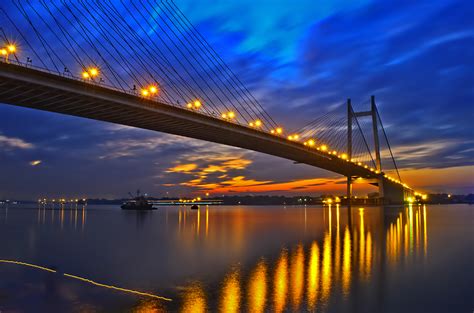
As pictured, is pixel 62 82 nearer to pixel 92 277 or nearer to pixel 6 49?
pixel 6 49

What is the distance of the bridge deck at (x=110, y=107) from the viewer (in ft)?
90.2

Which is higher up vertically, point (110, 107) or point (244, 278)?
point (110, 107)

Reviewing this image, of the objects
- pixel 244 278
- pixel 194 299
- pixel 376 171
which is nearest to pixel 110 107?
pixel 244 278

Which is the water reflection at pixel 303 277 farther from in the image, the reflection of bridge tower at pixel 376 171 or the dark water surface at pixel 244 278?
the reflection of bridge tower at pixel 376 171

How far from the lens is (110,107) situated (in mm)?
34250

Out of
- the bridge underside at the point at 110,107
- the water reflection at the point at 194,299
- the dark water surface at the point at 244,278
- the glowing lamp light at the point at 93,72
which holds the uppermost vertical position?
the glowing lamp light at the point at 93,72

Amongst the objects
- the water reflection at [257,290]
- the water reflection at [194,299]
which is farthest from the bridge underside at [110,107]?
the water reflection at [194,299]

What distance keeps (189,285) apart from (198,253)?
7056 millimetres

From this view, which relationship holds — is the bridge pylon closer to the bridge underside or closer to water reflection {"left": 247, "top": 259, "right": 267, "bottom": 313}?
the bridge underside

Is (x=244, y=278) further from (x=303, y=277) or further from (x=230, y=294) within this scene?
(x=230, y=294)

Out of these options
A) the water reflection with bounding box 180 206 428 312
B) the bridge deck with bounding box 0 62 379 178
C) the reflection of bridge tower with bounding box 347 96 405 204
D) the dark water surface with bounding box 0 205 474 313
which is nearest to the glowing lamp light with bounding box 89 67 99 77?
the bridge deck with bounding box 0 62 379 178

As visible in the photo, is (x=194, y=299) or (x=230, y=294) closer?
(x=194, y=299)

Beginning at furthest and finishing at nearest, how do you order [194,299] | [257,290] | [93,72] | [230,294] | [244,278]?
[93,72], [244,278], [257,290], [230,294], [194,299]

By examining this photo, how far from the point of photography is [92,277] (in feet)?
43.8
